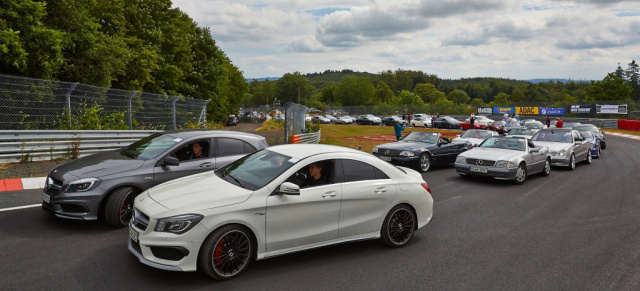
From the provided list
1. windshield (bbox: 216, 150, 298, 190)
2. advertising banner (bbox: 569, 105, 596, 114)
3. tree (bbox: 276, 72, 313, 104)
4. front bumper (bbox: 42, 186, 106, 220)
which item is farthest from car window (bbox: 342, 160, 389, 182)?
tree (bbox: 276, 72, 313, 104)

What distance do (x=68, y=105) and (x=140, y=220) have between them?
32.6 feet

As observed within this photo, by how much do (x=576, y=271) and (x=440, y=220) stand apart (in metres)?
2.71

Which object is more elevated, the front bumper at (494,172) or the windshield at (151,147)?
the windshield at (151,147)

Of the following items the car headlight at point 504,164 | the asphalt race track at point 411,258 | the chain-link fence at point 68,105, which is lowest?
the asphalt race track at point 411,258

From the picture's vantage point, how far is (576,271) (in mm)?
5426

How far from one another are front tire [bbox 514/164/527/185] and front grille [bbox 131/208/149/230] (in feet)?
34.2

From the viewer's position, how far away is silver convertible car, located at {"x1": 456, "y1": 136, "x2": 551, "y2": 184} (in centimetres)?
1212

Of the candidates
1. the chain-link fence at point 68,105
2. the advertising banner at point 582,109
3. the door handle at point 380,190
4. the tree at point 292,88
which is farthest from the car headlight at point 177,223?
the tree at point 292,88

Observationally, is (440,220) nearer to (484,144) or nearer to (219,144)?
(219,144)

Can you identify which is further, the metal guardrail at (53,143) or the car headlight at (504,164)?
the car headlight at (504,164)

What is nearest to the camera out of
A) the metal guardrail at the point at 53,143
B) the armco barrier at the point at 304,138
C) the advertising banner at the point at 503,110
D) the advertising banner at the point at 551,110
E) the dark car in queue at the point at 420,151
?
the metal guardrail at the point at 53,143

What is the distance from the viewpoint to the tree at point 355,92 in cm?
15400

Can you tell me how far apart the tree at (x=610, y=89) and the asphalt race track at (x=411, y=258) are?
9652 centimetres

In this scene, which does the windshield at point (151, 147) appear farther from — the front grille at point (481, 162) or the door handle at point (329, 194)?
the front grille at point (481, 162)
